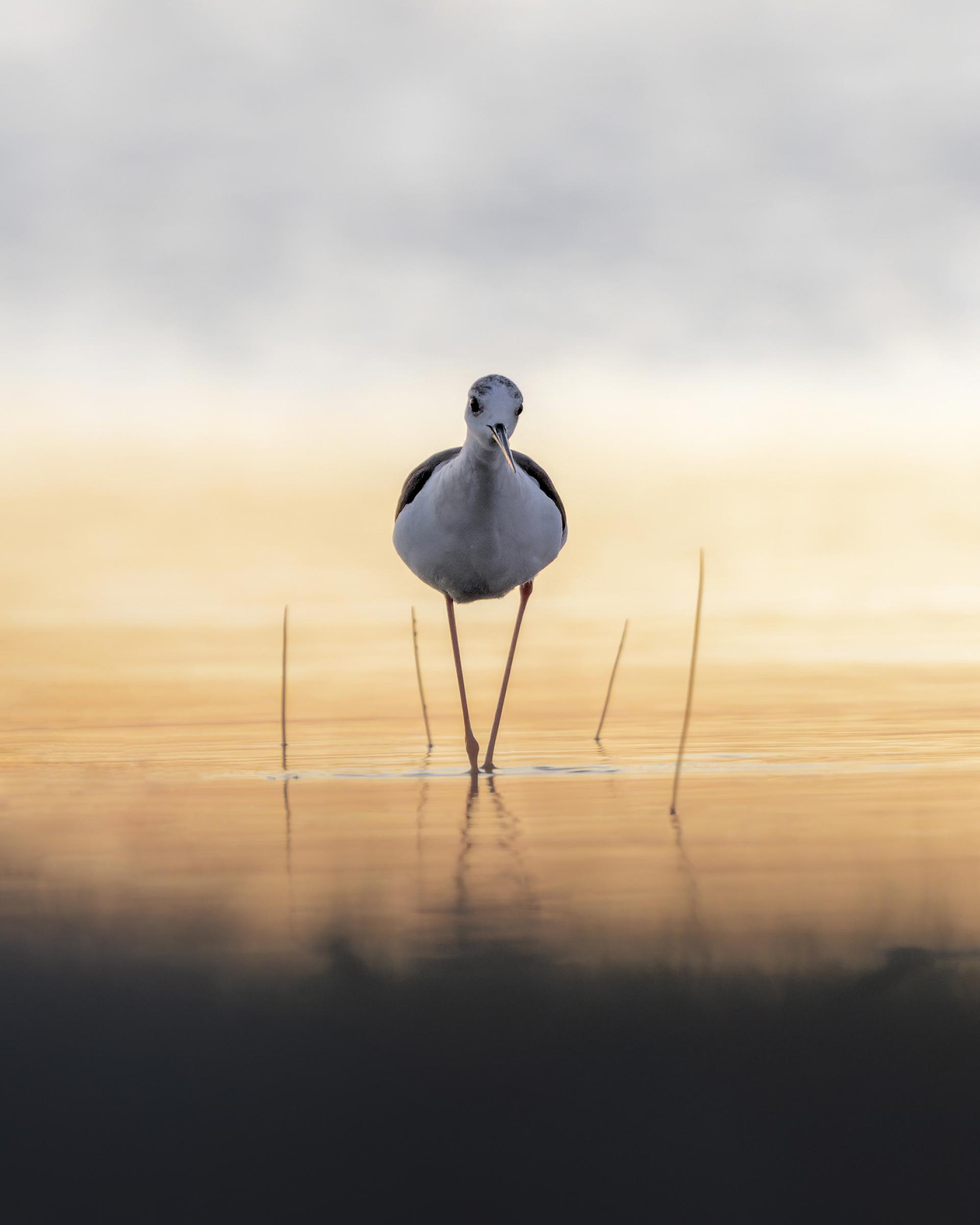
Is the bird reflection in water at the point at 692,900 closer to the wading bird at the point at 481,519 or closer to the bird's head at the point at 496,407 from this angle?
the bird's head at the point at 496,407

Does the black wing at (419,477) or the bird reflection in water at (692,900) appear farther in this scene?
the black wing at (419,477)

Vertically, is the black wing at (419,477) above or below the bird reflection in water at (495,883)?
above

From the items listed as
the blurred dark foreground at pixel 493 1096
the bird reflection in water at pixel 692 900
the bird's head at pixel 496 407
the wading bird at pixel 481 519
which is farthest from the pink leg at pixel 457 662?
the blurred dark foreground at pixel 493 1096

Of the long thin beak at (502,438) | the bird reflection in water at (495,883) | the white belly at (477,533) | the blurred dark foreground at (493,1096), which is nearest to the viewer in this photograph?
the blurred dark foreground at (493,1096)

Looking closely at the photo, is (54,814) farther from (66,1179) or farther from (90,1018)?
(66,1179)

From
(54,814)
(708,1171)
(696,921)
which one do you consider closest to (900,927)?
(696,921)

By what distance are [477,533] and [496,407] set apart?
165 centimetres

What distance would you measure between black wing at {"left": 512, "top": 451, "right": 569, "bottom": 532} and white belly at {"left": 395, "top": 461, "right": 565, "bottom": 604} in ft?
0.98

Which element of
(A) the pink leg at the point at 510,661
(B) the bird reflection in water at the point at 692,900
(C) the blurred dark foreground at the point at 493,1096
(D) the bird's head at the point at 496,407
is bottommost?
(C) the blurred dark foreground at the point at 493,1096

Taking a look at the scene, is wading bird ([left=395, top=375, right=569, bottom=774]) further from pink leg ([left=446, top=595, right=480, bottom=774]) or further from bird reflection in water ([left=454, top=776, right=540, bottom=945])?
bird reflection in water ([left=454, top=776, right=540, bottom=945])

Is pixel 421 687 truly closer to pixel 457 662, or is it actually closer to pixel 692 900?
pixel 457 662

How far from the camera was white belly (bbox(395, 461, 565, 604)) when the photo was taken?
1178cm

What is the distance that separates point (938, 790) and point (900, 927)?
433 cm

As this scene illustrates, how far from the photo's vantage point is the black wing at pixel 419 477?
13.4 meters
